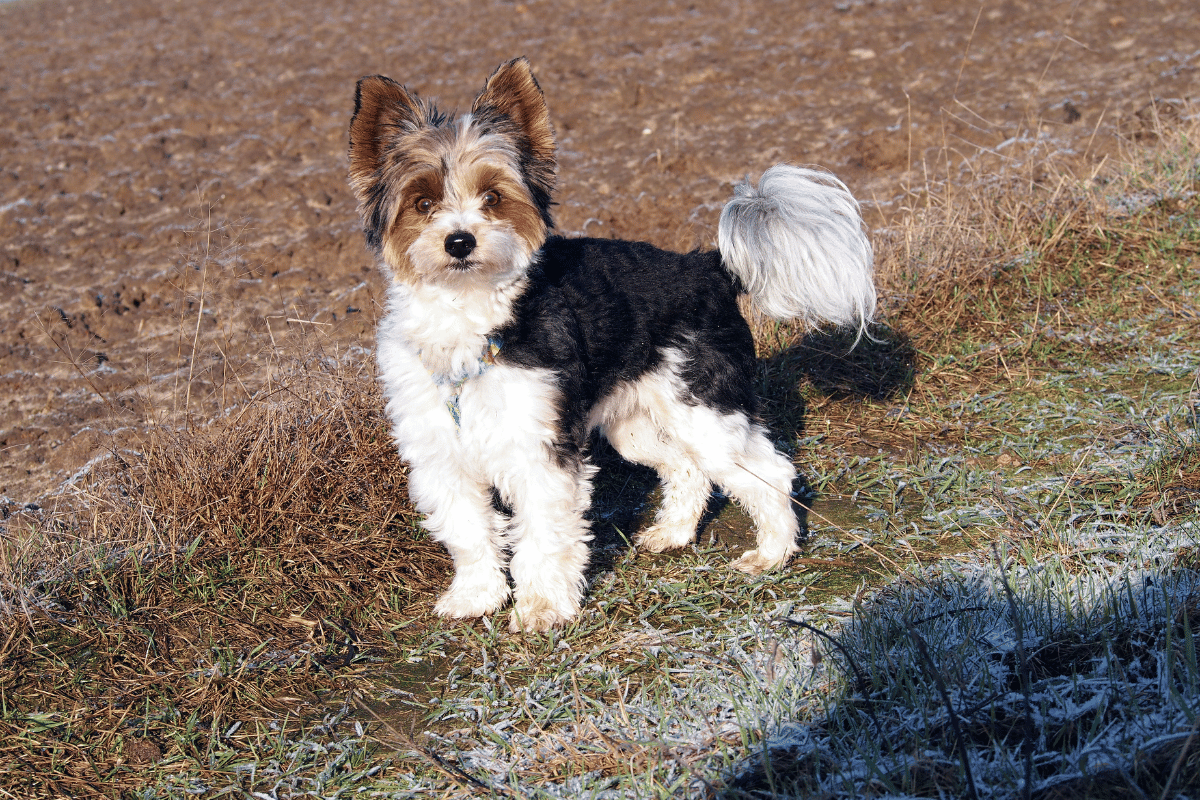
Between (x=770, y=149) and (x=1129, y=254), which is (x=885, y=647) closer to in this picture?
(x=1129, y=254)

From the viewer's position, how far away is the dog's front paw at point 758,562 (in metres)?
4.00

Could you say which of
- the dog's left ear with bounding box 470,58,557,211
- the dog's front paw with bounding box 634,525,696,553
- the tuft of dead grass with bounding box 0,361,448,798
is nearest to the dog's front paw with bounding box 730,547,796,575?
the dog's front paw with bounding box 634,525,696,553

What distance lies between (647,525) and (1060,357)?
9.21 feet

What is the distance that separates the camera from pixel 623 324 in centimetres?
378

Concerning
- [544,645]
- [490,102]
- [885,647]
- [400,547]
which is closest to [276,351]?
[400,547]

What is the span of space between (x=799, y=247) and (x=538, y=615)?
1857 mm

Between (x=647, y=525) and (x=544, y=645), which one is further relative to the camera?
(x=647, y=525)

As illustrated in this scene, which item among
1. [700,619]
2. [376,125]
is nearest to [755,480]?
[700,619]

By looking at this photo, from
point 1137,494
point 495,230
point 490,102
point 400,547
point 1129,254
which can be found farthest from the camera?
point 1129,254

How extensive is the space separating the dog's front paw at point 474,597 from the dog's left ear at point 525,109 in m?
1.62

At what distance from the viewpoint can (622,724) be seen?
9.80 ft

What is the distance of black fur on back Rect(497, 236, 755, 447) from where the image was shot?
11.5 ft

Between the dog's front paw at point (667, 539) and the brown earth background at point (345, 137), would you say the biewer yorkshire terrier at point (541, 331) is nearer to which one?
the dog's front paw at point (667, 539)

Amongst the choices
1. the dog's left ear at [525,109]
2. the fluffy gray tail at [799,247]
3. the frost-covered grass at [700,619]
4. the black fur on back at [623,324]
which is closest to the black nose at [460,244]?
the black fur on back at [623,324]
